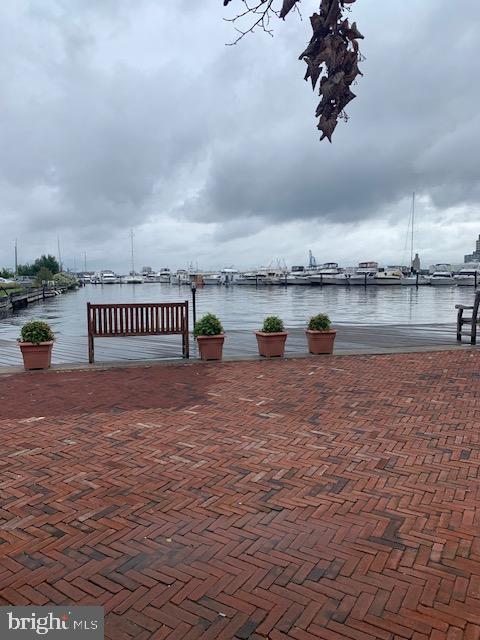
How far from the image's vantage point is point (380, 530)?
3.09 metres

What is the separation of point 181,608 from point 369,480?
1.95m

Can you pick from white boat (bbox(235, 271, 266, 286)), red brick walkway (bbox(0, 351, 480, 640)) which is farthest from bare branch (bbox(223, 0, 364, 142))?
white boat (bbox(235, 271, 266, 286))

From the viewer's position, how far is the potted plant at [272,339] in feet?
30.4

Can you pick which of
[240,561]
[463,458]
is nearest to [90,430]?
[240,561]

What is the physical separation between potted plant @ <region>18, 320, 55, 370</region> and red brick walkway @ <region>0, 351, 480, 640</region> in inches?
83.5

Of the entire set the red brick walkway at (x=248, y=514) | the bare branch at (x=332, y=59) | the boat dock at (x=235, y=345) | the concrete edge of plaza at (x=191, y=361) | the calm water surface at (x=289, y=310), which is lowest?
the calm water surface at (x=289, y=310)

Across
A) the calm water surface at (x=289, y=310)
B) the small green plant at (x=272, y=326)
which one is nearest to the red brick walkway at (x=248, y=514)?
the small green plant at (x=272, y=326)

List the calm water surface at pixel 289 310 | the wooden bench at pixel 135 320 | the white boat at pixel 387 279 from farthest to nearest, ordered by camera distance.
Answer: the white boat at pixel 387 279 → the calm water surface at pixel 289 310 → the wooden bench at pixel 135 320

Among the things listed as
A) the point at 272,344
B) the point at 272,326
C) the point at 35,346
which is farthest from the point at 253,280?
the point at 35,346

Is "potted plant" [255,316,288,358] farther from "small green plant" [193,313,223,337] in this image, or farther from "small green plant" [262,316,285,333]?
"small green plant" [193,313,223,337]

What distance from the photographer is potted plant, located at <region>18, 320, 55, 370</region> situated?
8.16 m

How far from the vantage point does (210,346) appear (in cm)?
900

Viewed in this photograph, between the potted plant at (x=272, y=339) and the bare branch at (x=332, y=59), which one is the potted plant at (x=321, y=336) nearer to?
the potted plant at (x=272, y=339)

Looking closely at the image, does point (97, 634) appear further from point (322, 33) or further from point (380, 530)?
point (322, 33)
